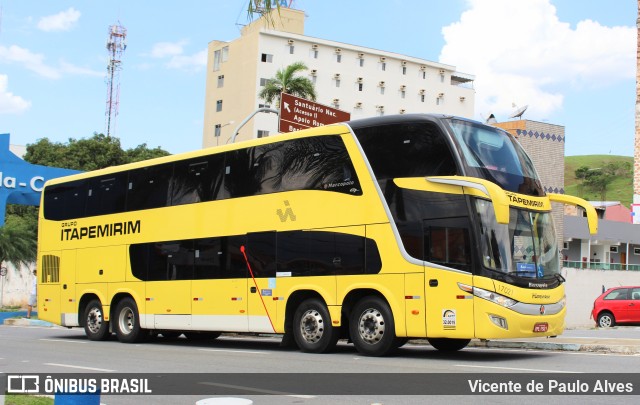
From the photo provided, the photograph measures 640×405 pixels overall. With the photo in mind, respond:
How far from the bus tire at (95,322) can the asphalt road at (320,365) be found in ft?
6.44

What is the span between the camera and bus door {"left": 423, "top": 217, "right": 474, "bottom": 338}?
13.2 metres

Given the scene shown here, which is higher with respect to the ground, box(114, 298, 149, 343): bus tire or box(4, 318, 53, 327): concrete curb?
box(114, 298, 149, 343): bus tire

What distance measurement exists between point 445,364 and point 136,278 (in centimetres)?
956

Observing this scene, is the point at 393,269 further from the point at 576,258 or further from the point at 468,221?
the point at 576,258

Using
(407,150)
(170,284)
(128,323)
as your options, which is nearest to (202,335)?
(128,323)

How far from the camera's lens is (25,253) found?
4531cm

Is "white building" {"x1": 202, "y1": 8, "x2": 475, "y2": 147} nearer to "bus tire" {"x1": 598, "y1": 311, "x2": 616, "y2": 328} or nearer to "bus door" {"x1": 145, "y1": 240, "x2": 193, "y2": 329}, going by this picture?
"bus tire" {"x1": 598, "y1": 311, "x2": 616, "y2": 328}

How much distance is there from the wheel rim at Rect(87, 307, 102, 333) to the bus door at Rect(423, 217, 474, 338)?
10.6 meters

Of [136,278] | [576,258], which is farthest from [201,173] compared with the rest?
[576,258]

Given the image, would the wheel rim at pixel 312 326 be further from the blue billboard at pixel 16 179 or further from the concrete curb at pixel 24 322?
the concrete curb at pixel 24 322

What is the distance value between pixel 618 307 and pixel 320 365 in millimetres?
19999

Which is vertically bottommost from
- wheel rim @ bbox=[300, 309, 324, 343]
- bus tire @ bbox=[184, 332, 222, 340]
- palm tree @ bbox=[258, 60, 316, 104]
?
bus tire @ bbox=[184, 332, 222, 340]

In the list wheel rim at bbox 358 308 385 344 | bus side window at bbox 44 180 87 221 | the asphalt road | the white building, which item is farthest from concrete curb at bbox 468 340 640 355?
the white building

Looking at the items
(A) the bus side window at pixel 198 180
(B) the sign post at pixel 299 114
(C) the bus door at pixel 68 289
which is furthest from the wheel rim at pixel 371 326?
(B) the sign post at pixel 299 114
